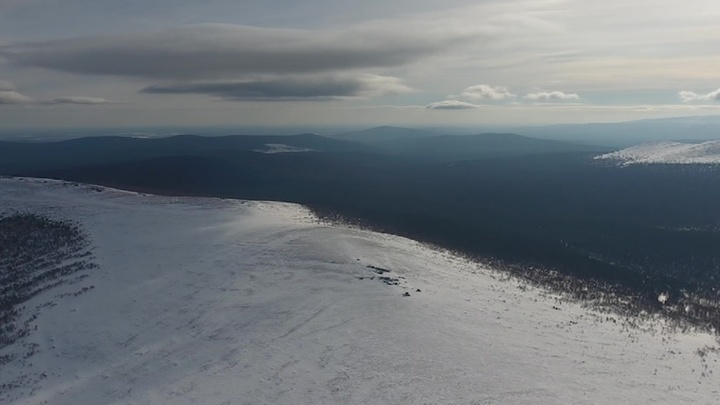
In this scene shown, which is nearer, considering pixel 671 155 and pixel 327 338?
pixel 327 338

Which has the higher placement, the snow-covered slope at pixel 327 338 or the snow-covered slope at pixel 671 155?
the snow-covered slope at pixel 671 155

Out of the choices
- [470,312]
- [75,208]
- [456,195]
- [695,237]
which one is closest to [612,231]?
[695,237]

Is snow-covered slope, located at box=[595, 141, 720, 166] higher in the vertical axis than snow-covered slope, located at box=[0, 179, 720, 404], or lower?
higher

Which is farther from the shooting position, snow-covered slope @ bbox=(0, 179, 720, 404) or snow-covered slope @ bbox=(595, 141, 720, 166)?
snow-covered slope @ bbox=(595, 141, 720, 166)

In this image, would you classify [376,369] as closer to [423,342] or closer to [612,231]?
[423,342]
